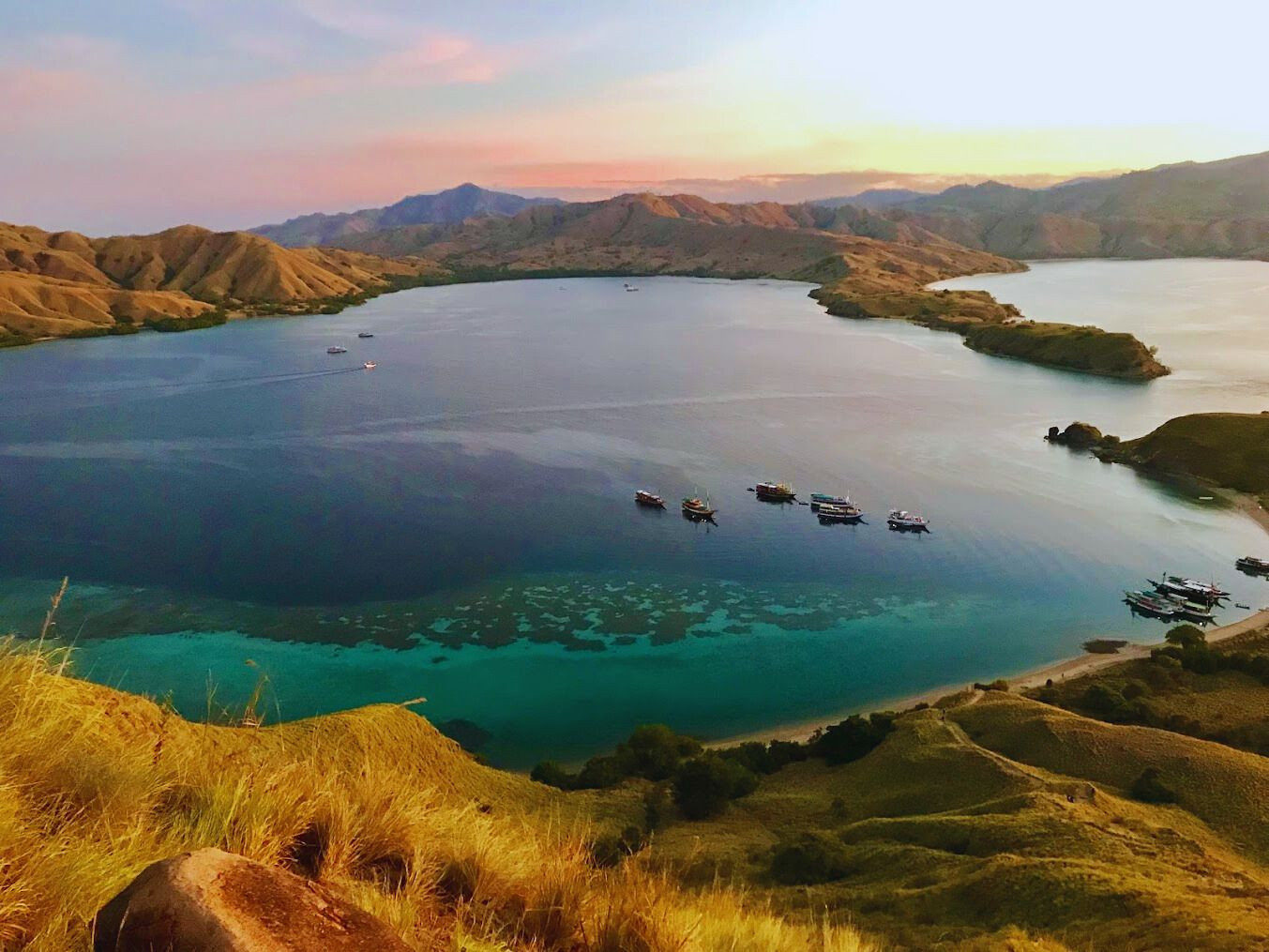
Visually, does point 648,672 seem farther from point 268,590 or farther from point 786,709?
point 268,590

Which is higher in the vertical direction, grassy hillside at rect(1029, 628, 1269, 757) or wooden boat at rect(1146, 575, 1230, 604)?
grassy hillside at rect(1029, 628, 1269, 757)

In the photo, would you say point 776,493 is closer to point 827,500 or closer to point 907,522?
point 827,500

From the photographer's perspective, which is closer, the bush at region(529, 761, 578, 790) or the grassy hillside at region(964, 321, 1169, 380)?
the bush at region(529, 761, 578, 790)

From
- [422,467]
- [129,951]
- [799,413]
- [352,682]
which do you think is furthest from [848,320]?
[129,951]

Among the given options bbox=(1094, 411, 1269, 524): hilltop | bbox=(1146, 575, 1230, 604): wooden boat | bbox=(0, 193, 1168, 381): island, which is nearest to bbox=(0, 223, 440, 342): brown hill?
bbox=(0, 193, 1168, 381): island

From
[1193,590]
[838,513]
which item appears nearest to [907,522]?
[838,513]

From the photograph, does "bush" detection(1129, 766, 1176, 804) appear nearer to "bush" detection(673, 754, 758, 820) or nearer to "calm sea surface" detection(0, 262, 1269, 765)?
"bush" detection(673, 754, 758, 820)
